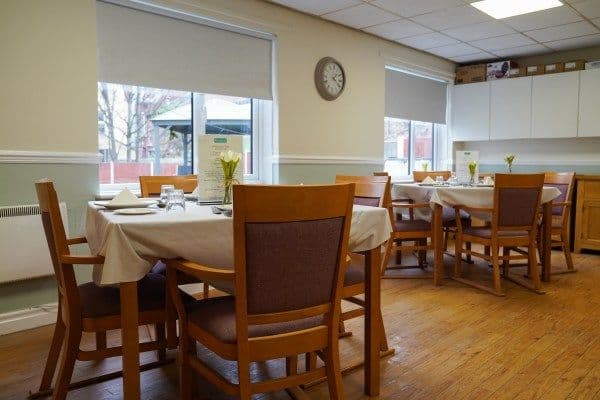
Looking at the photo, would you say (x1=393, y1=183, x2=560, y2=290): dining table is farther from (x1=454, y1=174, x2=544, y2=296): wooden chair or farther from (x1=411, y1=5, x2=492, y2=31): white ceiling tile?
(x1=411, y1=5, x2=492, y2=31): white ceiling tile

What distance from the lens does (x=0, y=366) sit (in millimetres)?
2252

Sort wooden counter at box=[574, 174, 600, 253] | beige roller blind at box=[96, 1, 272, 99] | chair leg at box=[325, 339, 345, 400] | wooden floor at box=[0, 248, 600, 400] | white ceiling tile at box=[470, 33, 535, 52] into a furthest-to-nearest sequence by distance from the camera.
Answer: white ceiling tile at box=[470, 33, 535, 52], wooden counter at box=[574, 174, 600, 253], beige roller blind at box=[96, 1, 272, 99], wooden floor at box=[0, 248, 600, 400], chair leg at box=[325, 339, 345, 400]

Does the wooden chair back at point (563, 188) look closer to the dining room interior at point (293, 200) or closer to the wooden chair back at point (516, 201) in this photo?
the dining room interior at point (293, 200)

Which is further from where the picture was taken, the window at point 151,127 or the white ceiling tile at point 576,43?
the white ceiling tile at point 576,43

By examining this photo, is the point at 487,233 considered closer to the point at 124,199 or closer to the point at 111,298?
the point at 124,199

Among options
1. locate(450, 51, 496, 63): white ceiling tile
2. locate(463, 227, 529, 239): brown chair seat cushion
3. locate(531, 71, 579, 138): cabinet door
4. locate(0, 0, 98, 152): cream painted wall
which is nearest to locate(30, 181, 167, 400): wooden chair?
locate(0, 0, 98, 152): cream painted wall

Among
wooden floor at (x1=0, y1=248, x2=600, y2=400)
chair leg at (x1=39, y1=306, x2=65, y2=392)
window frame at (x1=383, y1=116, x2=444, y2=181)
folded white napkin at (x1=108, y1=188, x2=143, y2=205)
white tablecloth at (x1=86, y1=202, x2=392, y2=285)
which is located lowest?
wooden floor at (x1=0, y1=248, x2=600, y2=400)

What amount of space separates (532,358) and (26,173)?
9.70 feet

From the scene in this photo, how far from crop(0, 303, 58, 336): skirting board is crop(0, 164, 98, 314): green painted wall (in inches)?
1.3

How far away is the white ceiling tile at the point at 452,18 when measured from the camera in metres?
4.30

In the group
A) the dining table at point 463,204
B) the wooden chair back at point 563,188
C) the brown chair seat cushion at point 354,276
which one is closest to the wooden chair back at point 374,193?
the brown chair seat cushion at point 354,276

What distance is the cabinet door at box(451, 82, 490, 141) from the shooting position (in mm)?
6129

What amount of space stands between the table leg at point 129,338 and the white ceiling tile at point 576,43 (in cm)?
552

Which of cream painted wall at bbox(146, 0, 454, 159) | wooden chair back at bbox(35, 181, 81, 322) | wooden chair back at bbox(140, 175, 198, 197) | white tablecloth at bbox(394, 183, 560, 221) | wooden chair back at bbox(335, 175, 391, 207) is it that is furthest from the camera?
cream painted wall at bbox(146, 0, 454, 159)
